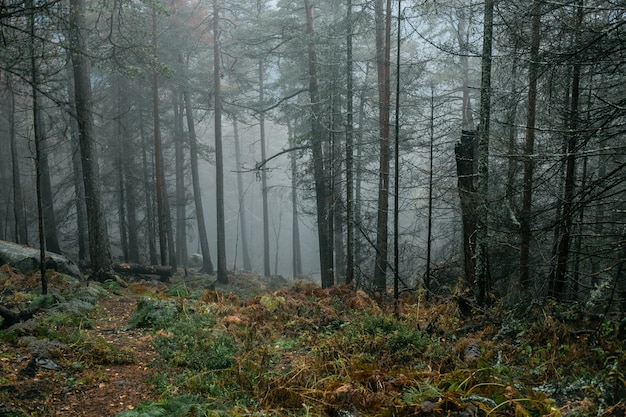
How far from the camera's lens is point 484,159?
821cm

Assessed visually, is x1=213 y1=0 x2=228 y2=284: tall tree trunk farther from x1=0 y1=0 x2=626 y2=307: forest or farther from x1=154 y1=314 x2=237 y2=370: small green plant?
x1=154 y1=314 x2=237 y2=370: small green plant

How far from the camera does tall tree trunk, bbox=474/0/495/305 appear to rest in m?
8.02

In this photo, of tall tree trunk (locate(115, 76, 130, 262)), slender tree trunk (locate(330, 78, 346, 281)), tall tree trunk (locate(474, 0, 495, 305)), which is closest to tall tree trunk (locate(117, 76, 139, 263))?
tall tree trunk (locate(115, 76, 130, 262))

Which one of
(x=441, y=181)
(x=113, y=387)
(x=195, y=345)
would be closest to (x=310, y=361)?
(x=195, y=345)

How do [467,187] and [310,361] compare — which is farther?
[467,187]

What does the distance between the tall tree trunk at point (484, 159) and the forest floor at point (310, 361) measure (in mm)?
606

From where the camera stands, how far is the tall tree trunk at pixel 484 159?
802 centimetres

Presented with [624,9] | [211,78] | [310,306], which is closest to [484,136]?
[624,9]

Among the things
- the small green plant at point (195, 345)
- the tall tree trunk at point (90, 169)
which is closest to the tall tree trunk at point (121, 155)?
the tall tree trunk at point (90, 169)

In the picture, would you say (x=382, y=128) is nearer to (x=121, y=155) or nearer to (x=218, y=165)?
(x=218, y=165)

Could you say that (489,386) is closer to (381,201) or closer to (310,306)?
(310,306)

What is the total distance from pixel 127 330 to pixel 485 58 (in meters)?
8.30

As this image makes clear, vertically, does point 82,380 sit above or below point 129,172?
below

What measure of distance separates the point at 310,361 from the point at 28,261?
10.6 m
